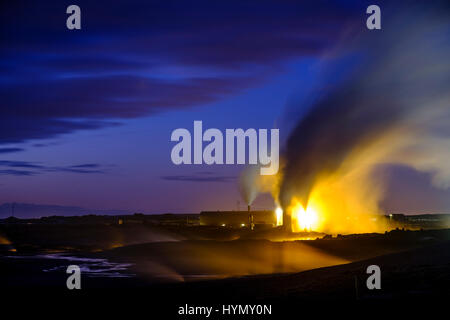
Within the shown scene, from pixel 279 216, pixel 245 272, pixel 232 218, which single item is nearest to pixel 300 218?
pixel 279 216

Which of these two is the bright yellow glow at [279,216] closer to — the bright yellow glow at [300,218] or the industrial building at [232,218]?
the bright yellow glow at [300,218]

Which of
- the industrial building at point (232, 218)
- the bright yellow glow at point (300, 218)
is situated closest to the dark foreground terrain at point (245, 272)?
the bright yellow glow at point (300, 218)

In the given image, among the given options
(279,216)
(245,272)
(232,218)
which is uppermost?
(232,218)

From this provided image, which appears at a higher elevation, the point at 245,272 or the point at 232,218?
the point at 232,218

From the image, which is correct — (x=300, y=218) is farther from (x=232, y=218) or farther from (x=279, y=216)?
(x=232, y=218)

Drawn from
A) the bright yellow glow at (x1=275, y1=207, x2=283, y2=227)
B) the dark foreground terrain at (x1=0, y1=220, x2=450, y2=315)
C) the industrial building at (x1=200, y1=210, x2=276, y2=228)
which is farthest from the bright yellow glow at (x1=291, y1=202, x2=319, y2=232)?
the industrial building at (x1=200, y1=210, x2=276, y2=228)

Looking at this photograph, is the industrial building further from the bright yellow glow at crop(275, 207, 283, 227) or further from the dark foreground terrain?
the dark foreground terrain

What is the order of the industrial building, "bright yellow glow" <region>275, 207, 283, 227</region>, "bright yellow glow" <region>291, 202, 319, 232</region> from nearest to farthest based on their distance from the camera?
1. "bright yellow glow" <region>291, 202, 319, 232</region>
2. "bright yellow glow" <region>275, 207, 283, 227</region>
3. the industrial building

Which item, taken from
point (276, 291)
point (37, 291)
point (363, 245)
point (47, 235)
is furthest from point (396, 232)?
point (47, 235)

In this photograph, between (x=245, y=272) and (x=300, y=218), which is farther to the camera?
(x=300, y=218)

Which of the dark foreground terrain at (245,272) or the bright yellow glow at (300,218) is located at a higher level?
the bright yellow glow at (300,218)

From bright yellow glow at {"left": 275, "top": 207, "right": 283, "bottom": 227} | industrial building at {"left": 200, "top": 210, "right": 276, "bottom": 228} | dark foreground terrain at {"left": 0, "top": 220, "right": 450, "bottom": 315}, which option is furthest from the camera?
industrial building at {"left": 200, "top": 210, "right": 276, "bottom": 228}

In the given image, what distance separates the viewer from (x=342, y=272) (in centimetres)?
3519

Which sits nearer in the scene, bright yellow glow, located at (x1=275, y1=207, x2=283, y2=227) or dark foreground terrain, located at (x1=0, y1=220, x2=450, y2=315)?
dark foreground terrain, located at (x1=0, y1=220, x2=450, y2=315)
